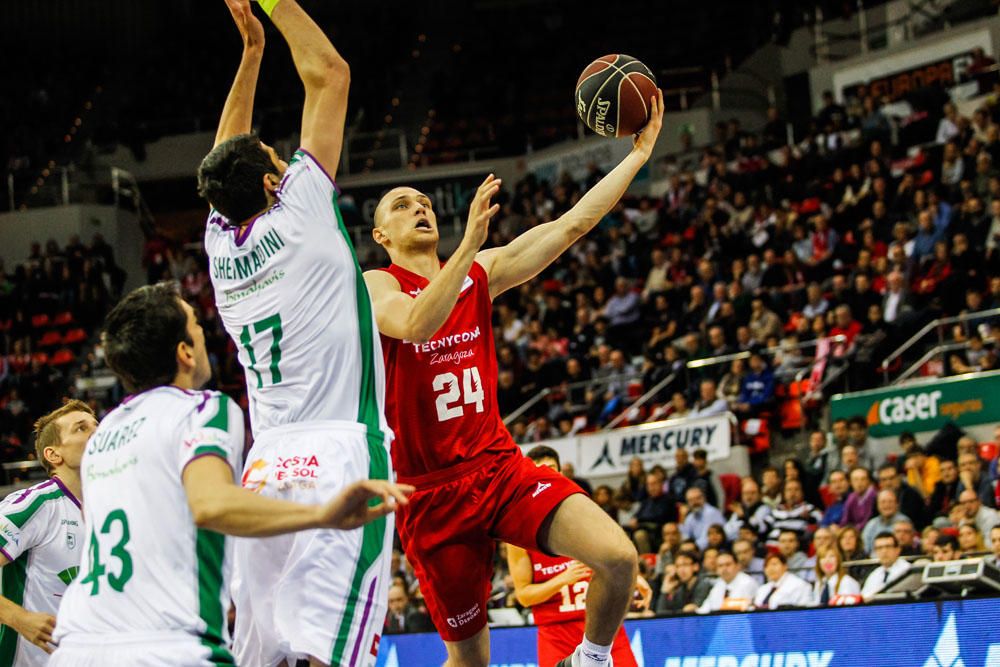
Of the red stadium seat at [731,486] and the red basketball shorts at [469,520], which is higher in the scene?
the red basketball shorts at [469,520]

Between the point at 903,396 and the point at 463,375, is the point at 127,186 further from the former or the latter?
the point at 463,375

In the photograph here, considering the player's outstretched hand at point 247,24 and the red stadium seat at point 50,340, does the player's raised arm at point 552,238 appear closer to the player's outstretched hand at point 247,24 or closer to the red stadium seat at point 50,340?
the player's outstretched hand at point 247,24

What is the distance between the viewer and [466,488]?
580cm

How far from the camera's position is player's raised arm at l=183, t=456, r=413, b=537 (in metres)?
3.66

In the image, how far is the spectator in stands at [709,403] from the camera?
1625 centimetres

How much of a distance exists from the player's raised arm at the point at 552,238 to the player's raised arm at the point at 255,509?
265 cm

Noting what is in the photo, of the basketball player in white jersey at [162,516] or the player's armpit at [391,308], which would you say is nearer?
the basketball player in white jersey at [162,516]

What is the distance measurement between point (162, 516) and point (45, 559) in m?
2.97

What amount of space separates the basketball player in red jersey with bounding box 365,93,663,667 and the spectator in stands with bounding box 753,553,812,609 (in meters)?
5.41

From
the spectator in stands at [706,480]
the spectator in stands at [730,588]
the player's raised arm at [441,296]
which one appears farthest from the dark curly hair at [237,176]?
the spectator in stands at [706,480]

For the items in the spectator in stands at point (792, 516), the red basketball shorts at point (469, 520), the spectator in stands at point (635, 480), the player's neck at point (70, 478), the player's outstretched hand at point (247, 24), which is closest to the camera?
the player's outstretched hand at point (247, 24)

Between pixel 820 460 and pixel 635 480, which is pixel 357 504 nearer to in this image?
pixel 820 460

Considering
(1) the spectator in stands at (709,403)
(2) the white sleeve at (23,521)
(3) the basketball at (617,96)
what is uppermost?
(3) the basketball at (617,96)

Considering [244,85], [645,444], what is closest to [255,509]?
[244,85]
